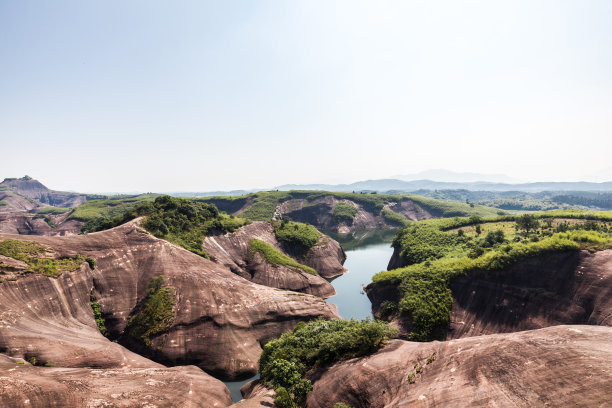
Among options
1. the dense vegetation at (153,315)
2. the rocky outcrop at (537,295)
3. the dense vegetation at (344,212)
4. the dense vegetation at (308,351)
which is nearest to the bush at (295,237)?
the dense vegetation at (153,315)

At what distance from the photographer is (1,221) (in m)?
134

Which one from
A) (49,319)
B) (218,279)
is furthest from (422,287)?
(49,319)

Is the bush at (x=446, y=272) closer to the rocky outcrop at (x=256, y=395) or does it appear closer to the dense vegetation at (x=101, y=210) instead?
the rocky outcrop at (x=256, y=395)

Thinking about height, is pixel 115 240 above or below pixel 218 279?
above

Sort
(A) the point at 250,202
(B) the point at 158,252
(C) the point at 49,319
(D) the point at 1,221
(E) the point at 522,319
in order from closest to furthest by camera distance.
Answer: (C) the point at 49,319 < (E) the point at 522,319 < (B) the point at 158,252 < (D) the point at 1,221 < (A) the point at 250,202

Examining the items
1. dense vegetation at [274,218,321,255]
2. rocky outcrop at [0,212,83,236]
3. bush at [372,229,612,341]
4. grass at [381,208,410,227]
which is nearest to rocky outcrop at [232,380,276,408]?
bush at [372,229,612,341]

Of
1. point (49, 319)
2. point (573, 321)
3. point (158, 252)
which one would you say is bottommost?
point (573, 321)

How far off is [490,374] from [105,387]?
3072 cm

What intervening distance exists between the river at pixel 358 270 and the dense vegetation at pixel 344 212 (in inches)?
585

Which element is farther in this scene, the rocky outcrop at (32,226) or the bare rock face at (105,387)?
the rocky outcrop at (32,226)

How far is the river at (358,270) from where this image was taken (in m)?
57.1

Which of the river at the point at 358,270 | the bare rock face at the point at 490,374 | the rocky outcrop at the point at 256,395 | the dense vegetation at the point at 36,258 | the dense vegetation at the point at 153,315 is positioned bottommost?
the river at the point at 358,270

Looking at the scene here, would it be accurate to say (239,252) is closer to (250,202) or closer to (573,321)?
(573,321)

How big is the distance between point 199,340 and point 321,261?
51386mm
